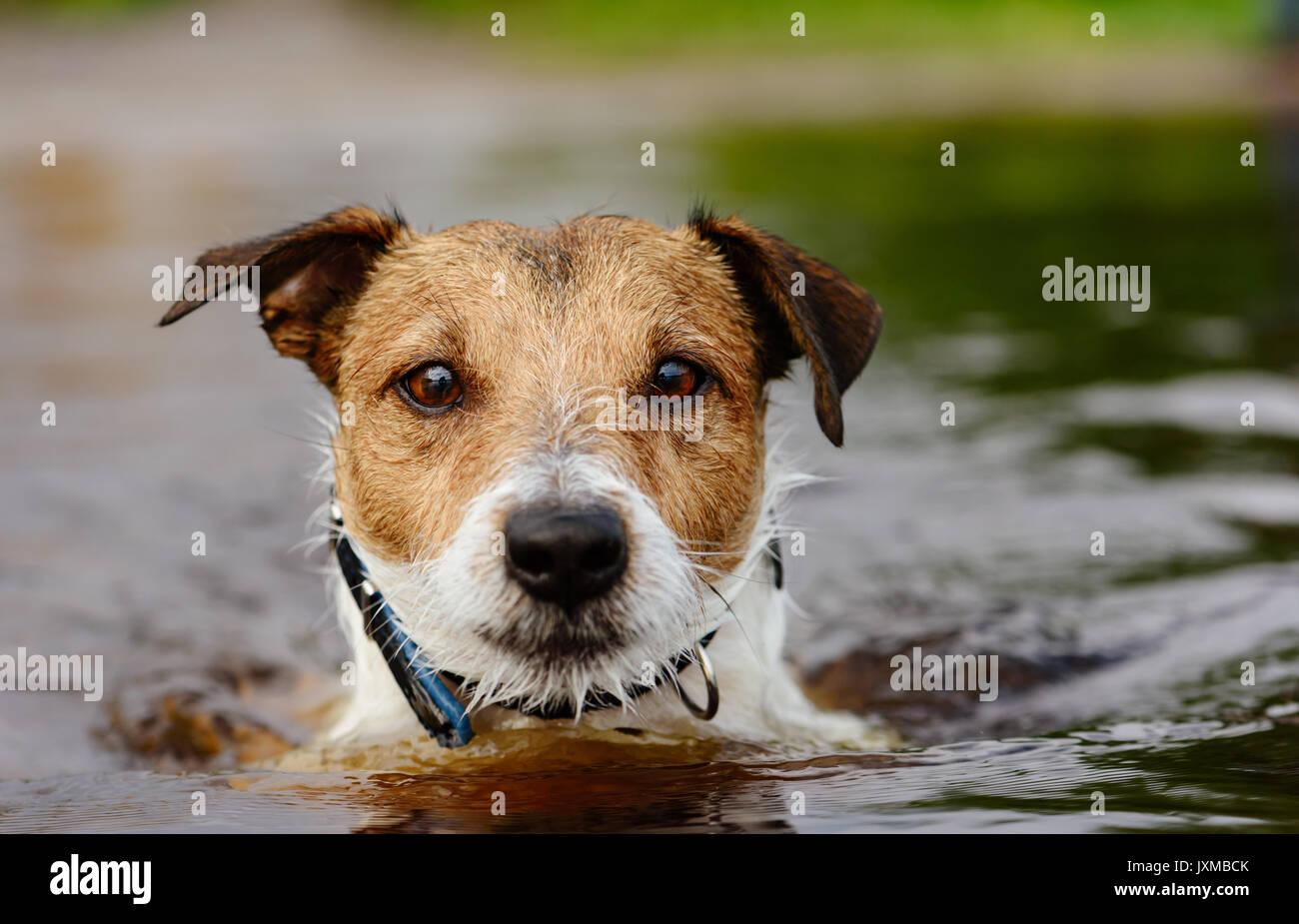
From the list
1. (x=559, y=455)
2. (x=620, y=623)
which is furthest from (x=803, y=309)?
(x=620, y=623)

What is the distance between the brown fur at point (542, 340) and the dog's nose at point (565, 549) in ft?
0.93

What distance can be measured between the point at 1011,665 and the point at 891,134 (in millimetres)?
20530

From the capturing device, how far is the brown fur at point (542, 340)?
14.7ft

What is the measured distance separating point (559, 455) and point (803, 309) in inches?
47.1

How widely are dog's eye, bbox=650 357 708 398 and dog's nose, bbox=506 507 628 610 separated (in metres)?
0.80

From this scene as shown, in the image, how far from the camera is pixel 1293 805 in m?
4.18

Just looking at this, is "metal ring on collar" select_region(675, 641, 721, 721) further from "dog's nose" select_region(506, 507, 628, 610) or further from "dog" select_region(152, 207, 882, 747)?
"dog's nose" select_region(506, 507, 628, 610)

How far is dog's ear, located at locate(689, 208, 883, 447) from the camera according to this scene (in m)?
4.93

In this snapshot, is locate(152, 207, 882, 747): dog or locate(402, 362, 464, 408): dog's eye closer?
locate(152, 207, 882, 747): dog

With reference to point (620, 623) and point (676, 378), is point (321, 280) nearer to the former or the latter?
point (676, 378)

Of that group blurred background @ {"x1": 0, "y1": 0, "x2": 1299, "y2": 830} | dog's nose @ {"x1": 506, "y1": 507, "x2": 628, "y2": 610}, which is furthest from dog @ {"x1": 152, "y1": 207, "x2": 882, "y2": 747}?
blurred background @ {"x1": 0, "y1": 0, "x2": 1299, "y2": 830}

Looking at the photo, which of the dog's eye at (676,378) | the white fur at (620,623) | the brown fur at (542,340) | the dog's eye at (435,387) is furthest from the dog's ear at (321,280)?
the dog's eye at (676,378)
